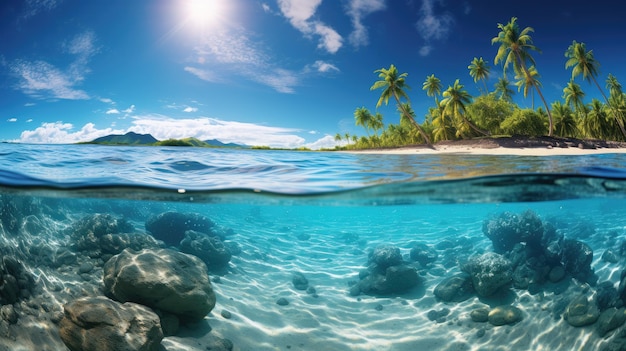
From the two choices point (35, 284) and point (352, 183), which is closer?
point (35, 284)

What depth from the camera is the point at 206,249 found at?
12312mm

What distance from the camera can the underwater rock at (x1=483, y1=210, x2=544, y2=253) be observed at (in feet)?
40.8

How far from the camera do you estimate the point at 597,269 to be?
37.9 feet

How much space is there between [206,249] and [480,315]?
9.20 metres

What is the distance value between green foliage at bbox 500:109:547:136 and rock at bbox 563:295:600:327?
38666 mm

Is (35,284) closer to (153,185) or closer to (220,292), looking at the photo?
(153,185)

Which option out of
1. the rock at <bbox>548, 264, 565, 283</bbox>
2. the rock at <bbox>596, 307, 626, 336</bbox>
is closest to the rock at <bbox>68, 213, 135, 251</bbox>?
the rock at <bbox>596, 307, 626, 336</bbox>

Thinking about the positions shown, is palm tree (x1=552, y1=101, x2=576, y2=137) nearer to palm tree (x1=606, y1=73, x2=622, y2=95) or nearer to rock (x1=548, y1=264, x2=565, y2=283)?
palm tree (x1=606, y1=73, x2=622, y2=95)

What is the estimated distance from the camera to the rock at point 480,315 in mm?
9492

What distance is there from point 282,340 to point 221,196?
513cm

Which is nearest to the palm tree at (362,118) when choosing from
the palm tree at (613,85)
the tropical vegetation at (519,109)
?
the tropical vegetation at (519,109)

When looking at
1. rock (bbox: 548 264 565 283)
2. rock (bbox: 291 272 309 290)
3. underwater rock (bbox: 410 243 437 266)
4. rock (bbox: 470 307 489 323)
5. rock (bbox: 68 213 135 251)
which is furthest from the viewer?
underwater rock (bbox: 410 243 437 266)

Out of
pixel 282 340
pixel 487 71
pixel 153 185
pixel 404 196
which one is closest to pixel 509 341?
pixel 404 196

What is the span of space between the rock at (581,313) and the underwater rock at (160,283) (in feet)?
30.7
